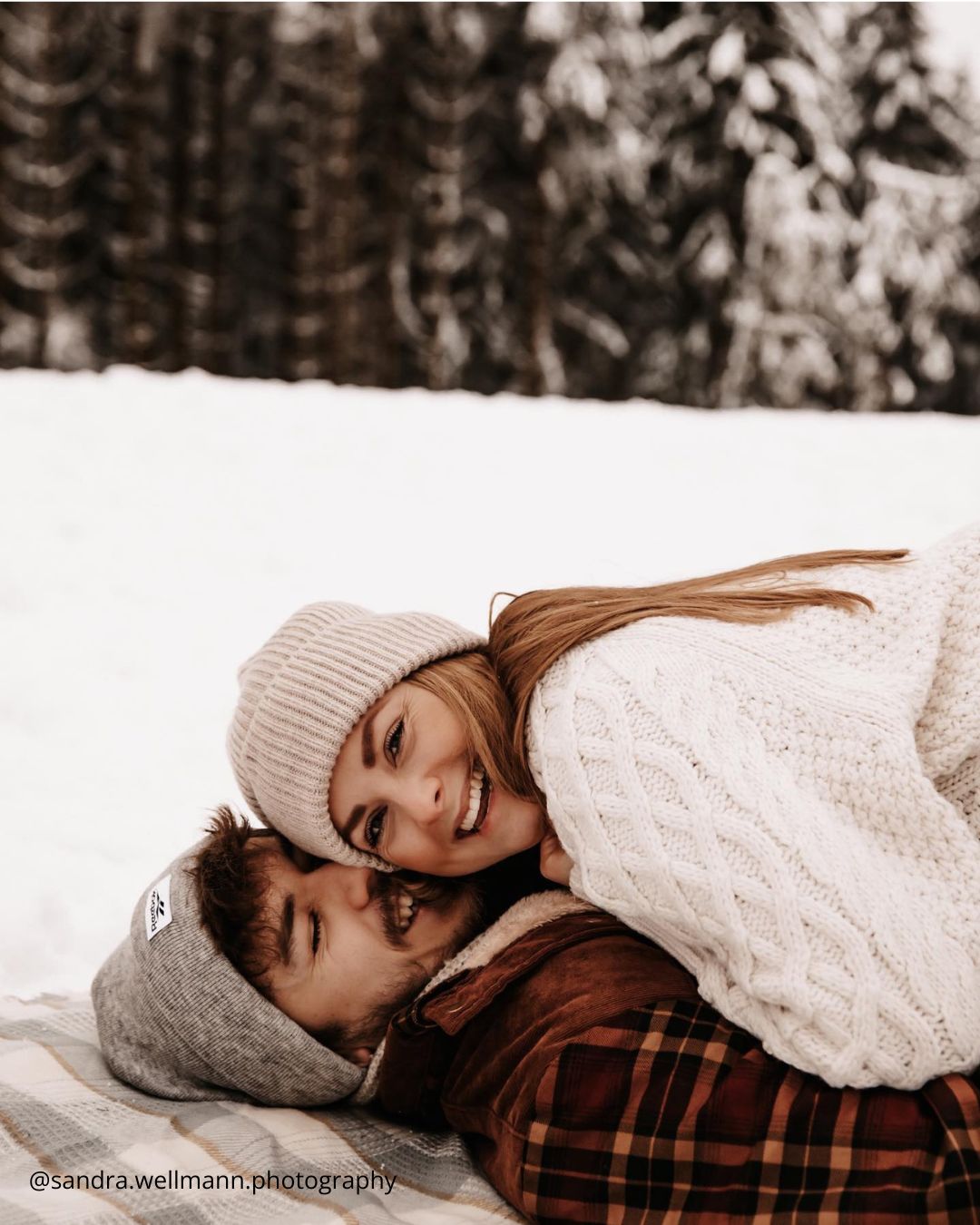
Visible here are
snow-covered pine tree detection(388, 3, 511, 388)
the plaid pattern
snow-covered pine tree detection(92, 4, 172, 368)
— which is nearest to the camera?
the plaid pattern

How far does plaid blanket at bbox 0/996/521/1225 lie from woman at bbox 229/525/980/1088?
454mm

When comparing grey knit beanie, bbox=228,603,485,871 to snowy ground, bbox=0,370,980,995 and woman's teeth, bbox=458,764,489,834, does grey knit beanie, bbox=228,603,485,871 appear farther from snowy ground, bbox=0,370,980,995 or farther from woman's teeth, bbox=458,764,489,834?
snowy ground, bbox=0,370,980,995

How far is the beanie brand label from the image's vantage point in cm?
208

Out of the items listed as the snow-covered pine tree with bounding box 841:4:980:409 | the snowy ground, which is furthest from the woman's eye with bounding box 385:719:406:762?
the snow-covered pine tree with bounding box 841:4:980:409

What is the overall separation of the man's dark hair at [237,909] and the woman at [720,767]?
12cm

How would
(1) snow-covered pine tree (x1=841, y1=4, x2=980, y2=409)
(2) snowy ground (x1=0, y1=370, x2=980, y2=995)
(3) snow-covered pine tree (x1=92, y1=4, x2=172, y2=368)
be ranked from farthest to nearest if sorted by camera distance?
1. (3) snow-covered pine tree (x1=92, y1=4, x2=172, y2=368)
2. (1) snow-covered pine tree (x1=841, y1=4, x2=980, y2=409)
3. (2) snowy ground (x1=0, y1=370, x2=980, y2=995)

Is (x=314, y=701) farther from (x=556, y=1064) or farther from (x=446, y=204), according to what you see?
(x=446, y=204)

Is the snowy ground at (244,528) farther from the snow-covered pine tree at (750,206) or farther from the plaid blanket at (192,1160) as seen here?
the snow-covered pine tree at (750,206)

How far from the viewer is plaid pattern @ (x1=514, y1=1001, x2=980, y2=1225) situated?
1596 mm

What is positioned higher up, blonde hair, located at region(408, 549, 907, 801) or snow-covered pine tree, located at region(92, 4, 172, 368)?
snow-covered pine tree, located at region(92, 4, 172, 368)

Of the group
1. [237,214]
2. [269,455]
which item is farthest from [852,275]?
[269,455]

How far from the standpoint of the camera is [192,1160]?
1.83m

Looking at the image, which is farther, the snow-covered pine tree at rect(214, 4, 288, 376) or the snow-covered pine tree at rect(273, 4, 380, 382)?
the snow-covered pine tree at rect(214, 4, 288, 376)

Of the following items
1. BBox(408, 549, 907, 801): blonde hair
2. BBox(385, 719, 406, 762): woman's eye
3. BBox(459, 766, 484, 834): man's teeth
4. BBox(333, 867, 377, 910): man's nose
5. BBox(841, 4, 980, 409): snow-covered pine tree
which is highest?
BBox(841, 4, 980, 409): snow-covered pine tree
